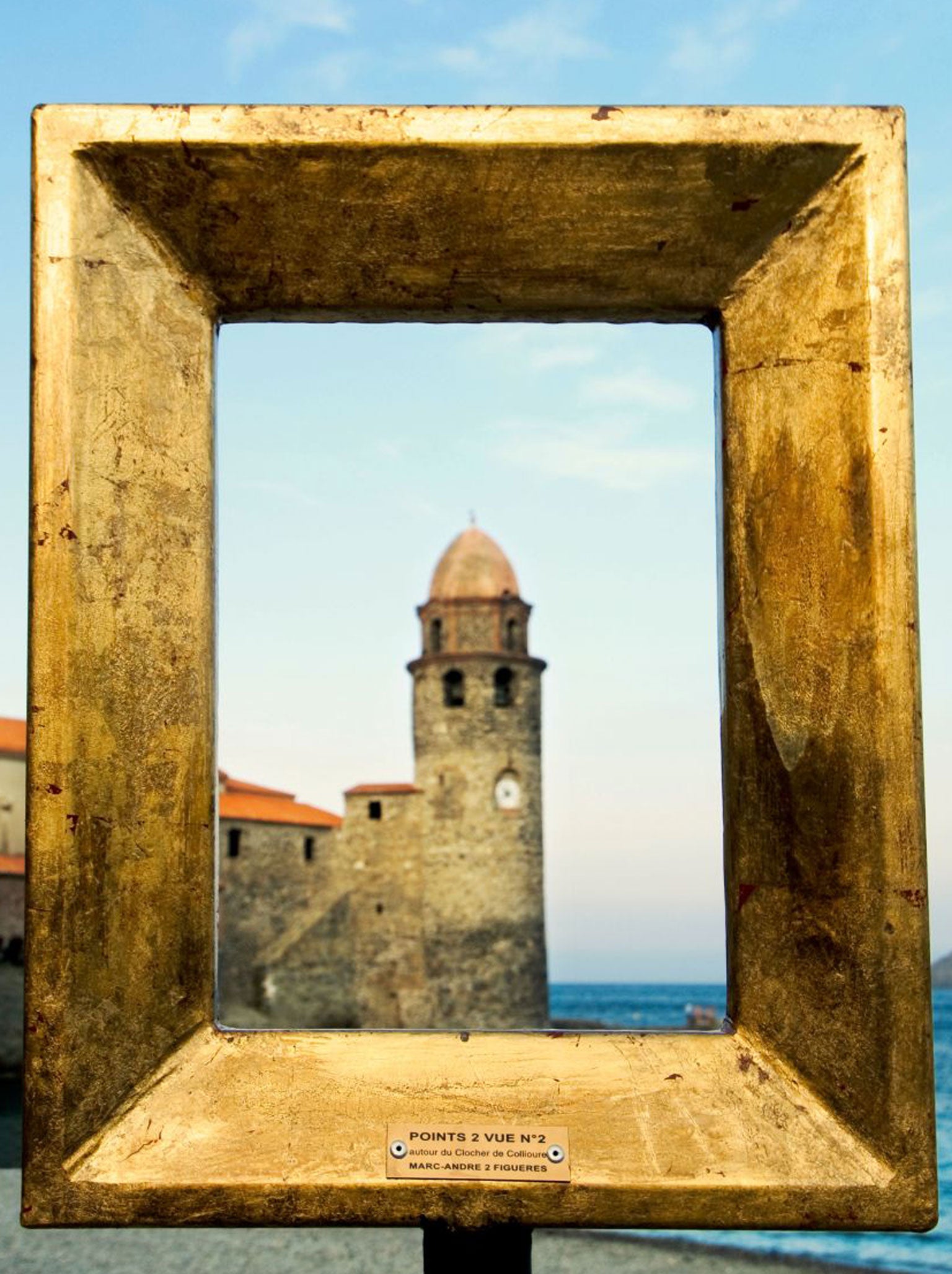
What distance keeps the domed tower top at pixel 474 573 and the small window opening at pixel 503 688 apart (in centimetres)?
170

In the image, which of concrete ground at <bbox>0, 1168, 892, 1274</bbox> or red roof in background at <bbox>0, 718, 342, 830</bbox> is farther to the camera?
red roof in background at <bbox>0, 718, 342, 830</bbox>

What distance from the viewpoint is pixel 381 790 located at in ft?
101

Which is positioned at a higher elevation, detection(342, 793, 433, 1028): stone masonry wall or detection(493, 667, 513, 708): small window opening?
detection(493, 667, 513, 708): small window opening

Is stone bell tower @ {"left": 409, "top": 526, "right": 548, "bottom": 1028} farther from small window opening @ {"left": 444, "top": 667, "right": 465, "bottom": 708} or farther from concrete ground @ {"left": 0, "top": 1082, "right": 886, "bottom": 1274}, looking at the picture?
concrete ground @ {"left": 0, "top": 1082, "right": 886, "bottom": 1274}

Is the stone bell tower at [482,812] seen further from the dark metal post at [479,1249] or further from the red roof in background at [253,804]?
the dark metal post at [479,1249]

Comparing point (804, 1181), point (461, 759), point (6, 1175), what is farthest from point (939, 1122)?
point (804, 1181)

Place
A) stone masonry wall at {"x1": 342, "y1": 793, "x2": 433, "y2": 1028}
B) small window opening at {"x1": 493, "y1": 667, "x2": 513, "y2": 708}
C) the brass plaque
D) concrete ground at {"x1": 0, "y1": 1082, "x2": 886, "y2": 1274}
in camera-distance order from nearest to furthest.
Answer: the brass plaque → concrete ground at {"x1": 0, "y1": 1082, "x2": 886, "y2": 1274} → stone masonry wall at {"x1": 342, "y1": 793, "x2": 433, "y2": 1028} → small window opening at {"x1": 493, "y1": 667, "x2": 513, "y2": 708}

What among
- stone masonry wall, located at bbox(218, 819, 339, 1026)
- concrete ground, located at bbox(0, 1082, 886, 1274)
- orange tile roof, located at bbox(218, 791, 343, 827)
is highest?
orange tile roof, located at bbox(218, 791, 343, 827)

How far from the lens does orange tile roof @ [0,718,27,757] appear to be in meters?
31.0

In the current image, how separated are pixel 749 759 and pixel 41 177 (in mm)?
1021

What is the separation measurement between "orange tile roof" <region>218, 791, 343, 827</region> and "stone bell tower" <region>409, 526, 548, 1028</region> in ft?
9.10

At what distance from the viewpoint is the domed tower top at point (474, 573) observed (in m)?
30.9

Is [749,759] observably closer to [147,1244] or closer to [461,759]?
[147,1244]

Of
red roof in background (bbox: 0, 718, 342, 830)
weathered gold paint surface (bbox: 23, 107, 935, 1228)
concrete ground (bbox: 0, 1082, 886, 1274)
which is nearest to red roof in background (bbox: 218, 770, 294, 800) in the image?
red roof in background (bbox: 0, 718, 342, 830)
